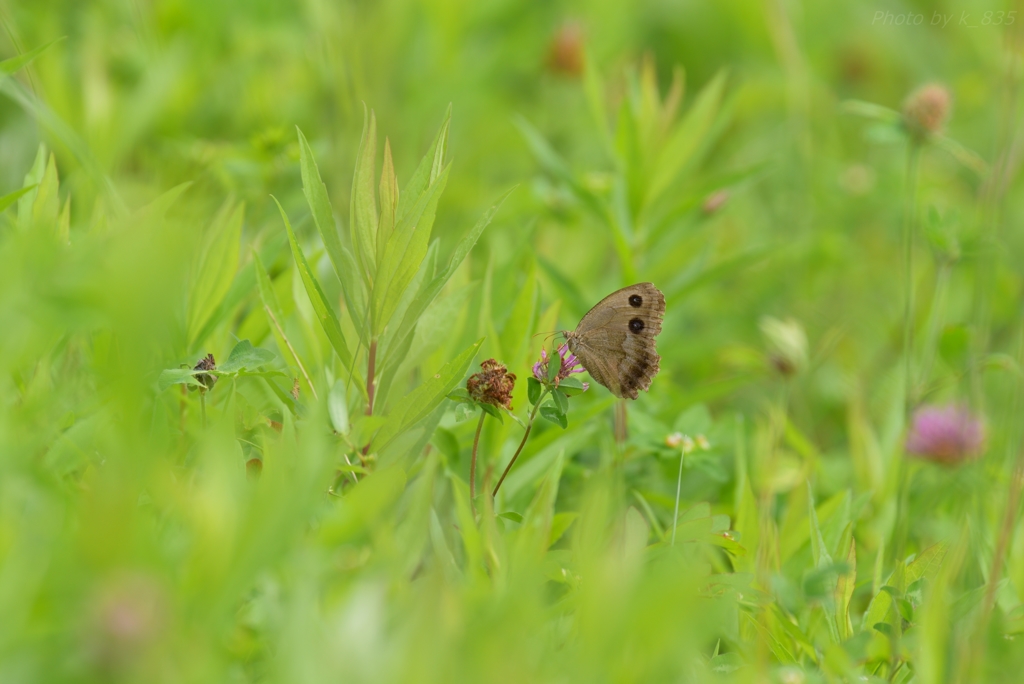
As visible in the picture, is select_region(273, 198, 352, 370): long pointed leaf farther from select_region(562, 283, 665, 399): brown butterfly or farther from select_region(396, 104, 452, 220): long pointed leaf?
select_region(562, 283, 665, 399): brown butterfly

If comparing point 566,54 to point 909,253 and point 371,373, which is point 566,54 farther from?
point 371,373

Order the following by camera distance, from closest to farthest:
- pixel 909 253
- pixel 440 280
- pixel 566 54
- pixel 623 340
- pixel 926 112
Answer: pixel 440 280 → pixel 623 340 → pixel 909 253 → pixel 926 112 → pixel 566 54

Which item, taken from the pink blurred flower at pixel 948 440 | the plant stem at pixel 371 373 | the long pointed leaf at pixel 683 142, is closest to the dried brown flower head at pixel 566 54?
the long pointed leaf at pixel 683 142

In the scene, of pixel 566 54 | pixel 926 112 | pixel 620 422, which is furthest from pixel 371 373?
pixel 566 54

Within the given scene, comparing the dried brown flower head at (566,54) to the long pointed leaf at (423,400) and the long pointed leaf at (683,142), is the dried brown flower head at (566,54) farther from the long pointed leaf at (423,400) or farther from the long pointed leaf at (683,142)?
the long pointed leaf at (423,400)

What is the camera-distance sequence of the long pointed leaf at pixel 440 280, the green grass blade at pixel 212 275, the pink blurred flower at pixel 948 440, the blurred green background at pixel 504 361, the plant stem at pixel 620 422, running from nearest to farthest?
1. the blurred green background at pixel 504 361
2. the long pointed leaf at pixel 440 280
3. the green grass blade at pixel 212 275
4. the plant stem at pixel 620 422
5. the pink blurred flower at pixel 948 440

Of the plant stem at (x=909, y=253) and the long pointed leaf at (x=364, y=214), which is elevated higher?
the long pointed leaf at (x=364, y=214)

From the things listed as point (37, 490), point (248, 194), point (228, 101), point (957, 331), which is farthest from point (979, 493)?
point (228, 101)
